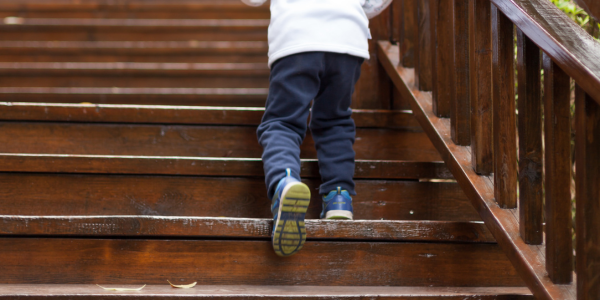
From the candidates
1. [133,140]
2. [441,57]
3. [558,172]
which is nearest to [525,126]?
[558,172]

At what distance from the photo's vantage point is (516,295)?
117cm

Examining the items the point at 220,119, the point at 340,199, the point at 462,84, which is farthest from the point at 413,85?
the point at 220,119

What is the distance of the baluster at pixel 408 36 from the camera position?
1889mm

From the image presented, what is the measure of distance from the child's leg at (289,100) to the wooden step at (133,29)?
91.4 inches

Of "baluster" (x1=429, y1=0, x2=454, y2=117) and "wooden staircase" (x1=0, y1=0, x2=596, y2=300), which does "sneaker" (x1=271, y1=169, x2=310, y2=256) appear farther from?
"baluster" (x1=429, y1=0, x2=454, y2=117)

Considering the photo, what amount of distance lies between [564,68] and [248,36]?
301cm

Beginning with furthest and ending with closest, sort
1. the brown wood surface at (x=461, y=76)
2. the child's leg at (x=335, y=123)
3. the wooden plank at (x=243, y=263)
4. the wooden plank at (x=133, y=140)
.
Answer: the wooden plank at (x=133, y=140)
the child's leg at (x=335, y=123)
the brown wood surface at (x=461, y=76)
the wooden plank at (x=243, y=263)

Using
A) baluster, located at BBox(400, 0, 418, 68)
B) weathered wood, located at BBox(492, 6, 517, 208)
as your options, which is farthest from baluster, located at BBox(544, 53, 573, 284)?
baluster, located at BBox(400, 0, 418, 68)

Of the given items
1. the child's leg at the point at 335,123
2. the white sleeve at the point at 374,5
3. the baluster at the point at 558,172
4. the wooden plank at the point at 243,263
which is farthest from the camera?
the white sleeve at the point at 374,5

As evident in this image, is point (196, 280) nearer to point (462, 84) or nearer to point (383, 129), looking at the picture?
point (462, 84)

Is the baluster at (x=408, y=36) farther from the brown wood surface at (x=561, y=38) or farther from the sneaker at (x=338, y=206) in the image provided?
the brown wood surface at (x=561, y=38)

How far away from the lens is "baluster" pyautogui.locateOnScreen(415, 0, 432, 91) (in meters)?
1.70

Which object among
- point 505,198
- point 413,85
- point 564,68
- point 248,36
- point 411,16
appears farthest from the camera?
point 248,36

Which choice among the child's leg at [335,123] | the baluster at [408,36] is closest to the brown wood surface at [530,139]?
the child's leg at [335,123]
